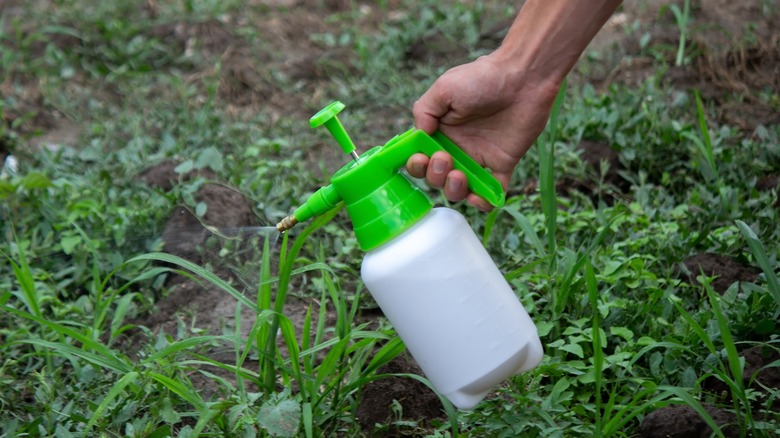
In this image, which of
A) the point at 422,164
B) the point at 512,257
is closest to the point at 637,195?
the point at 512,257

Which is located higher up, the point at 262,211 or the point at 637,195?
the point at 262,211

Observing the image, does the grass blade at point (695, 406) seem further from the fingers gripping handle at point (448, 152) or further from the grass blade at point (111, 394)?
the grass blade at point (111, 394)

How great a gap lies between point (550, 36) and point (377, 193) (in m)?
0.48

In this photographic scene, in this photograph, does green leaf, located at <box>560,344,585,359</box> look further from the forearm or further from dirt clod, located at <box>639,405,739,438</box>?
the forearm

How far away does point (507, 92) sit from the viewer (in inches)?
76.5

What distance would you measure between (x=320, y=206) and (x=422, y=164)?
20cm

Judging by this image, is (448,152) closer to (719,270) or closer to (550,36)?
(550,36)

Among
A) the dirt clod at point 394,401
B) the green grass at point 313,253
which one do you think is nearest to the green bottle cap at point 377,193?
the green grass at point 313,253

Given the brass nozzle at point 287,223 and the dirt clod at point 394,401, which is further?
the dirt clod at point 394,401

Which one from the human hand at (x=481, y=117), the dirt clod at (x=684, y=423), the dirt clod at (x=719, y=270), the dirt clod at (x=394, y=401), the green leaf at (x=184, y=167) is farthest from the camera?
the green leaf at (x=184, y=167)

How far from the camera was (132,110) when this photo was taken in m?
3.75

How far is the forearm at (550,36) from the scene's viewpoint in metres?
1.88

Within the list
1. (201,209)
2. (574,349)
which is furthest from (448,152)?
(201,209)

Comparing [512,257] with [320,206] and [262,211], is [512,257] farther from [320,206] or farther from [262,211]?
[320,206]
